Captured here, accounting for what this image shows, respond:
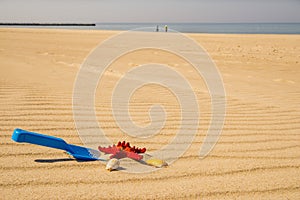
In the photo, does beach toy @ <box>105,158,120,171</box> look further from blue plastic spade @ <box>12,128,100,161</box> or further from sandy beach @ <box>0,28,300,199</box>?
blue plastic spade @ <box>12,128,100,161</box>

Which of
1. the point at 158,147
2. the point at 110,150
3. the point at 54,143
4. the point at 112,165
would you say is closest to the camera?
the point at 112,165

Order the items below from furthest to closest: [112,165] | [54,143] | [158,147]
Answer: [158,147] → [54,143] → [112,165]

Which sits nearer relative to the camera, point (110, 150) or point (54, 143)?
point (54, 143)

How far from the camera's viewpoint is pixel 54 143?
2.12m

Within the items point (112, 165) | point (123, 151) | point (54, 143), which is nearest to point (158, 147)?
point (123, 151)

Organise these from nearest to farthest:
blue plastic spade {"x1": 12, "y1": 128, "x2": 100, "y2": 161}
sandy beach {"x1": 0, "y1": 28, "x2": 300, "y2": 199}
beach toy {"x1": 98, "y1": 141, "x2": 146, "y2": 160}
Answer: sandy beach {"x1": 0, "y1": 28, "x2": 300, "y2": 199} < blue plastic spade {"x1": 12, "y1": 128, "x2": 100, "y2": 161} < beach toy {"x1": 98, "y1": 141, "x2": 146, "y2": 160}

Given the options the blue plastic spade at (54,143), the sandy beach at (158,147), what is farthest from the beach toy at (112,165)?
the blue plastic spade at (54,143)

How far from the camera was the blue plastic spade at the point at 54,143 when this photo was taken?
1.96 m

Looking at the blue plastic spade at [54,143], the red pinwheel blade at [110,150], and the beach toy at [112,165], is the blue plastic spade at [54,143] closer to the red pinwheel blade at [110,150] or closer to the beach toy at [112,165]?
the red pinwheel blade at [110,150]

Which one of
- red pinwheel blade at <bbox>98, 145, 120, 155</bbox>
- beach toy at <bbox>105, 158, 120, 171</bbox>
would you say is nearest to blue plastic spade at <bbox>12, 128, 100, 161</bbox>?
red pinwheel blade at <bbox>98, 145, 120, 155</bbox>

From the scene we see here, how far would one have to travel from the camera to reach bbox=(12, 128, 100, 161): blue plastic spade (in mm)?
1965

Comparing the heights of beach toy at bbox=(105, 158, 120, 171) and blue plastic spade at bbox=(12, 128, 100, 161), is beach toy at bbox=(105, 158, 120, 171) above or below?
below

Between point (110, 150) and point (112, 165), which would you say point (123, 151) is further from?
point (112, 165)

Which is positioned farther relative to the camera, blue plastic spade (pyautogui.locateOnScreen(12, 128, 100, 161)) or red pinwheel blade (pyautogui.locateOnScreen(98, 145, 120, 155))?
red pinwheel blade (pyautogui.locateOnScreen(98, 145, 120, 155))
